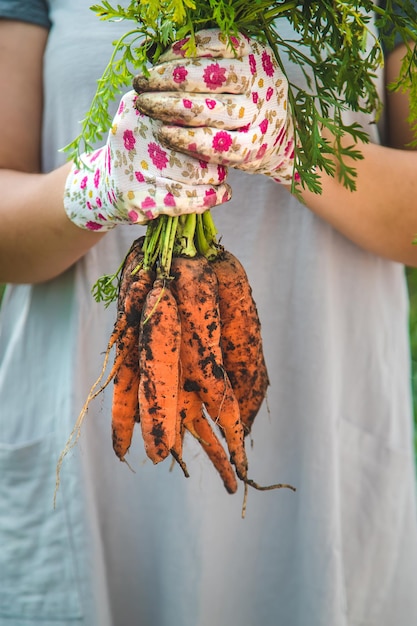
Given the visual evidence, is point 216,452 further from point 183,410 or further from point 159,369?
point 159,369

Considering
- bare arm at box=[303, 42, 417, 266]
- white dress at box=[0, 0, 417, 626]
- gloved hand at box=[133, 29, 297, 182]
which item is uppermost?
gloved hand at box=[133, 29, 297, 182]

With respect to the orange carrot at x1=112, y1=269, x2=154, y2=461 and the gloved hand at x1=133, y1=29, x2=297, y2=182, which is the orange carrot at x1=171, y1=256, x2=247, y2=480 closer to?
the orange carrot at x1=112, y1=269, x2=154, y2=461

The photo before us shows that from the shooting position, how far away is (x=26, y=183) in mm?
1079

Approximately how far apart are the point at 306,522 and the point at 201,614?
242 millimetres

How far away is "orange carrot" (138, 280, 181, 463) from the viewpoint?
883 mm

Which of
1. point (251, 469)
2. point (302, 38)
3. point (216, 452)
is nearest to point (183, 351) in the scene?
point (216, 452)

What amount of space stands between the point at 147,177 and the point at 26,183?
0.32 m

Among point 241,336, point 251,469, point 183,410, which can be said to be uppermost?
point 241,336

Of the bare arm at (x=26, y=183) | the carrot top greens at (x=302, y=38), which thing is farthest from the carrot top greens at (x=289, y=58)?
the bare arm at (x=26, y=183)

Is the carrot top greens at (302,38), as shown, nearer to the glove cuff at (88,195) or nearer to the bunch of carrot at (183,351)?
the glove cuff at (88,195)

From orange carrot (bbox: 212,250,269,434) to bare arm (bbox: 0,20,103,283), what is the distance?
230 mm

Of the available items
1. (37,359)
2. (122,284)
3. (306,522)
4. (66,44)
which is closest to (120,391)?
(122,284)

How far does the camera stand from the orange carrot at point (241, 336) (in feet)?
3.09

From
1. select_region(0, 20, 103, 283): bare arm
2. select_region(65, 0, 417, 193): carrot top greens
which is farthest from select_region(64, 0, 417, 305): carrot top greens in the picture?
select_region(0, 20, 103, 283): bare arm
